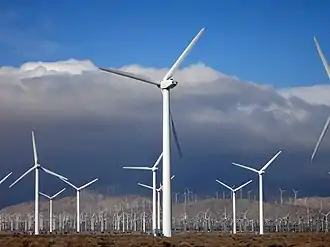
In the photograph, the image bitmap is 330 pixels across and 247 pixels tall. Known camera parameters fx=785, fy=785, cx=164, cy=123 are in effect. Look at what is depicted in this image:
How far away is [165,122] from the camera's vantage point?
2447 inches

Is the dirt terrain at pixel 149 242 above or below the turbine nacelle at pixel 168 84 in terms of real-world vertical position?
below

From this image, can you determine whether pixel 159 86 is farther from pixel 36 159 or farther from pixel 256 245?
pixel 36 159

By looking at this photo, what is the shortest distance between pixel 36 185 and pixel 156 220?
58.4ft

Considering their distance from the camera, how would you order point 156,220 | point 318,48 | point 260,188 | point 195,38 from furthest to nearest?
point 260,188
point 156,220
point 195,38
point 318,48

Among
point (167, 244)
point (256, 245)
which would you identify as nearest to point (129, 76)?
point (167, 244)

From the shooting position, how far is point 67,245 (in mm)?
63438

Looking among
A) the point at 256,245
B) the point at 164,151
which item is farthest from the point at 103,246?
the point at 256,245

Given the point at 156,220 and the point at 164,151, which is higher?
the point at 164,151

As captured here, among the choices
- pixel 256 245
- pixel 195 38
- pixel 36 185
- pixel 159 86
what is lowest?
pixel 256 245

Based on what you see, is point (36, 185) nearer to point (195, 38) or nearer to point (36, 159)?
point (36, 159)

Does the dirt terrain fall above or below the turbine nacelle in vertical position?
below

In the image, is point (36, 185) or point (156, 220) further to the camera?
point (36, 185)

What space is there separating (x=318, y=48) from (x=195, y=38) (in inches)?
409

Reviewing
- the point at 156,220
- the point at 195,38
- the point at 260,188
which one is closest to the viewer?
the point at 195,38
